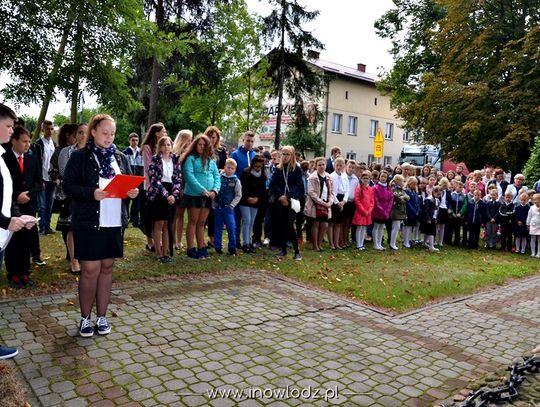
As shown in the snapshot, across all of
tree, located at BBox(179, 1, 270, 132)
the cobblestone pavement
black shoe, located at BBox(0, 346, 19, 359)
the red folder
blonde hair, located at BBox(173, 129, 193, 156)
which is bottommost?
the cobblestone pavement

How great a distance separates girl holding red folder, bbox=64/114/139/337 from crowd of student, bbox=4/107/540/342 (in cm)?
1

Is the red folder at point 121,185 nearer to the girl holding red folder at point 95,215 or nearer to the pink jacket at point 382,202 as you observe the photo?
the girl holding red folder at point 95,215

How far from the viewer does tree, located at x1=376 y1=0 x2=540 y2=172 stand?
76.4 feet

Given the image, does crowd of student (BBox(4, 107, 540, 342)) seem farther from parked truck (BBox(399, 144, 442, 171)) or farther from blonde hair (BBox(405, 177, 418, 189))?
parked truck (BBox(399, 144, 442, 171))

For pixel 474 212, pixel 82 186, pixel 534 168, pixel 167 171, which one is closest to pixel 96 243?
pixel 82 186

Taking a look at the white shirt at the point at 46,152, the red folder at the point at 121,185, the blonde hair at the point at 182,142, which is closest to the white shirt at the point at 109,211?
the red folder at the point at 121,185

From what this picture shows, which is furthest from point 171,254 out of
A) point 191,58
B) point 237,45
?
point 237,45

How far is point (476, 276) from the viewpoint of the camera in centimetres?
905

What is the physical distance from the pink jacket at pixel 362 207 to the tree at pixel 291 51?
575 inches

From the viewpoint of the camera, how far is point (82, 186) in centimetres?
470

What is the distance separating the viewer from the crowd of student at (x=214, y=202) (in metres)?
4.80

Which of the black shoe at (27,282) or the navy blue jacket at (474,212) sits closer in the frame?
the black shoe at (27,282)

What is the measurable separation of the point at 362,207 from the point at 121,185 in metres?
7.22

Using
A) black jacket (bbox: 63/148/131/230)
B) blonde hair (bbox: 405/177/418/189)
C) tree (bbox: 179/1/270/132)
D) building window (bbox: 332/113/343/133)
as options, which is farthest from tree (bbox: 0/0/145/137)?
building window (bbox: 332/113/343/133)
